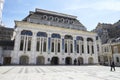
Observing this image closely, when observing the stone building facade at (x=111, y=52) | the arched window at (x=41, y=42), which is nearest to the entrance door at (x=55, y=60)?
the arched window at (x=41, y=42)

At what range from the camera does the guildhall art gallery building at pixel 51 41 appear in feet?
105

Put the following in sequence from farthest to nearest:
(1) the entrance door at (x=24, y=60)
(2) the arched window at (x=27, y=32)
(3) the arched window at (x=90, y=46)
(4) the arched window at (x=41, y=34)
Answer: (3) the arched window at (x=90, y=46)
(4) the arched window at (x=41, y=34)
(1) the entrance door at (x=24, y=60)
(2) the arched window at (x=27, y=32)

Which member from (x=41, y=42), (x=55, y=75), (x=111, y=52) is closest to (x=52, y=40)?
(x=41, y=42)

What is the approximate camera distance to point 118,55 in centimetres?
3906

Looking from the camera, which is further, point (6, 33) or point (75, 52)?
point (6, 33)

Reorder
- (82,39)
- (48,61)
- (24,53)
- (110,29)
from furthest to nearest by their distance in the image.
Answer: (110,29) < (82,39) < (48,61) < (24,53)

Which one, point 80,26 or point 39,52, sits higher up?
point 80,26

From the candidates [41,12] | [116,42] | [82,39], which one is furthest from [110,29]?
[41,12]

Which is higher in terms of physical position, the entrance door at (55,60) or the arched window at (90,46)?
the arched window at (90,46)

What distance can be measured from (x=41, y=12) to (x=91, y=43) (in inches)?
804

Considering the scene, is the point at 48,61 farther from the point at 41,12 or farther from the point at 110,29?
the point at 110,29

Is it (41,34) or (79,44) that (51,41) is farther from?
(79,44)

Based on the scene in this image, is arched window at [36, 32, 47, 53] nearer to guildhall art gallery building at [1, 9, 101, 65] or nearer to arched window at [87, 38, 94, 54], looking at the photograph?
guildhall art gallery building at [1, 9, 101, 65]

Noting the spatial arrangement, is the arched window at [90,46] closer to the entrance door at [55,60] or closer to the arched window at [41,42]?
the entrance door at [55,60]
